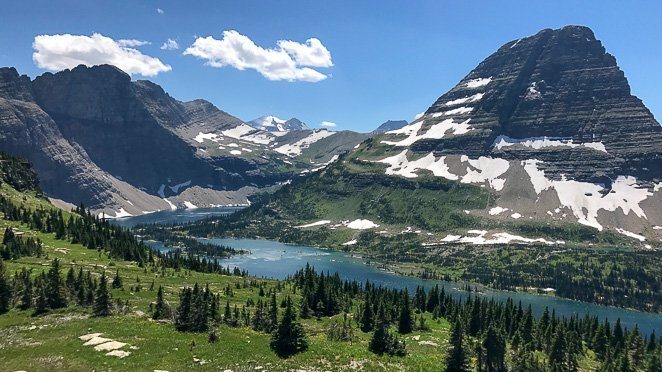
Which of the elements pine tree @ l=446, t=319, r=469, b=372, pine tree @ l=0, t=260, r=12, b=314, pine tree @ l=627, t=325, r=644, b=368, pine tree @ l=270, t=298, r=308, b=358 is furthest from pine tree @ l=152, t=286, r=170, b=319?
pine tree @ l=627, t=325, r=644, b=368

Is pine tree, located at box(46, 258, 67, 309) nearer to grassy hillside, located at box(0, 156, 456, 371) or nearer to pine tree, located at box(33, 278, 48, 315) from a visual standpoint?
pine tree, located at box(33, 278, 48, 315)

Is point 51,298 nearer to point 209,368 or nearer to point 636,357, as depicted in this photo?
point 209,368

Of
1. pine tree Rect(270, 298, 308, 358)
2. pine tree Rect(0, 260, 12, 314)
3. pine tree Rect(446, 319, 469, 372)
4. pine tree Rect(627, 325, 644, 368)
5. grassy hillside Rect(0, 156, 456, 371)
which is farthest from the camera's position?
pine tree Rect(627, 325, 644, 368)

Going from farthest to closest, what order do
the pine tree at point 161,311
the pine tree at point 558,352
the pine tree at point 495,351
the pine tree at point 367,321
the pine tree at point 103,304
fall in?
1. the pine tree at point 367,321
2. the pine tree at point 558,352
3. the pine tree at point 495,351
4. the pine tree at point 161,311
5. the pine tree at point 103,304

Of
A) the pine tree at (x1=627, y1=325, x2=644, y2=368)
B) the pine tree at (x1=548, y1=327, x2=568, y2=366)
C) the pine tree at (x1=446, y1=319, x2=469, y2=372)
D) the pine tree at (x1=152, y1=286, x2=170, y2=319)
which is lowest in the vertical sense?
the pine tree at (x1=627, y1=325, x2=644, y2=368)

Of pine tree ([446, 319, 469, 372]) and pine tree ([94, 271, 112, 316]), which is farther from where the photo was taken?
Result: pine tree ([94, 271, 112, 316])

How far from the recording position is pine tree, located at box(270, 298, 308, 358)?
60.3m

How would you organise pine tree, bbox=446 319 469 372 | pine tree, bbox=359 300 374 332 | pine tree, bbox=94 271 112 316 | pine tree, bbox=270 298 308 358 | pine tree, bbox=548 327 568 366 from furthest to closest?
1. pine tree, bbox=359 300 374 332
2. pine tree, bbox=548 327 568 366
3. pine tree, bbox=94 271 112 316
4. pine tree, bbox=446 319 469 372
5. pine tree, bbox=270 298 308 358

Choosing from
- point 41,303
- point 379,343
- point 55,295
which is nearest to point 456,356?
point 379,343

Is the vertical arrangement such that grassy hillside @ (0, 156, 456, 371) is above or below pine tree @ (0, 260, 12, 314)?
below

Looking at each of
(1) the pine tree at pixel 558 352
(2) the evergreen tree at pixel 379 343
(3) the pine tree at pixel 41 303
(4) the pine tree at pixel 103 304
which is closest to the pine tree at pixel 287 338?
(2) the evergreen tree at pixel 379 343

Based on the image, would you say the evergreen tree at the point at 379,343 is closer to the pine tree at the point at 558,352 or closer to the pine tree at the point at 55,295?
the pine tree at the point at 558,352

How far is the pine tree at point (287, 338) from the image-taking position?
198ft

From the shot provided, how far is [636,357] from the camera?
10156cm
